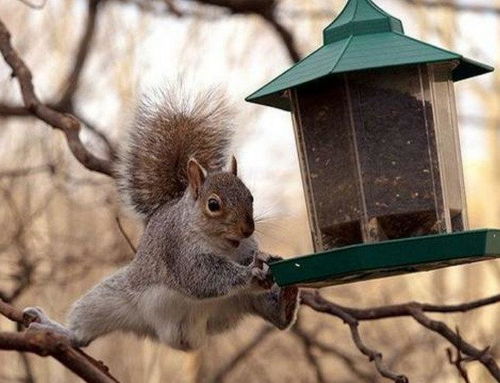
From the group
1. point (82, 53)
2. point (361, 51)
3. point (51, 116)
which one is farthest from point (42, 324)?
point (82, 53)

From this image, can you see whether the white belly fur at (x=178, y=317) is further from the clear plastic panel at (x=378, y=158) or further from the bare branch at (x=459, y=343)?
the bare branch at (x=459, y=343)

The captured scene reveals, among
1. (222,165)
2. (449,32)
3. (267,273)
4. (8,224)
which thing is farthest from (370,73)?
(449,32)

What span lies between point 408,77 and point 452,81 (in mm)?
275

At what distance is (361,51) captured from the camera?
2.58m

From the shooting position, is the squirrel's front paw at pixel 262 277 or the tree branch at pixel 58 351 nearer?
the tree branch at pixel 58 351

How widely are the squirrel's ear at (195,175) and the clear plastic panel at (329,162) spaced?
0.40 m

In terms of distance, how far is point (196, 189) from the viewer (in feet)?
10.4

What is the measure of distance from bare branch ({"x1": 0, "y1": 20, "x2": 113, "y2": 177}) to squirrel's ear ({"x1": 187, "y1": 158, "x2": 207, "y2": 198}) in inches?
23.1

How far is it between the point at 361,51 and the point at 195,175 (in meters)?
0.77

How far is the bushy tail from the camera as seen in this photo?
3.46m

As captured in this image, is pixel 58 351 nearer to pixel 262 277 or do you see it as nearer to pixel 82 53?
pixel 262 277

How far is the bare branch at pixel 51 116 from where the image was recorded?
3.65m

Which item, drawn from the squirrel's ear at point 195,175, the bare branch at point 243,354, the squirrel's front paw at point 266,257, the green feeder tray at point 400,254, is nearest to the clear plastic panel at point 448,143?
the green feeder tray at point 400,254

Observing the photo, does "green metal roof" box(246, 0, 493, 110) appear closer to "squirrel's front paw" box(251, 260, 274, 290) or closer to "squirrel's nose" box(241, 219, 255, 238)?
"squirrel's nose" box(241, 219, 255, 238)
